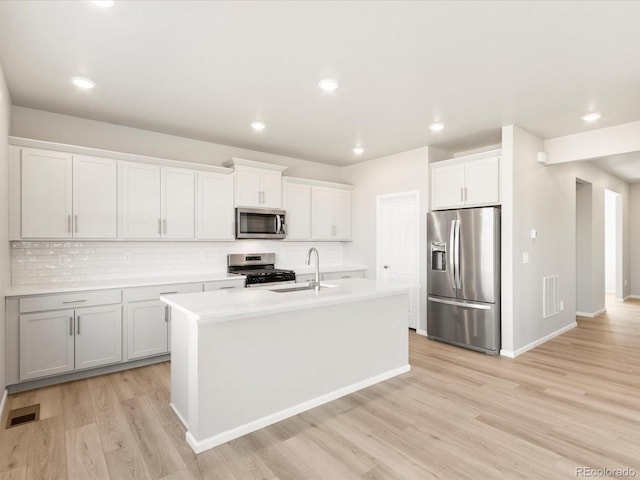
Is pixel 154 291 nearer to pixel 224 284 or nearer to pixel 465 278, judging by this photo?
pixel 224 284

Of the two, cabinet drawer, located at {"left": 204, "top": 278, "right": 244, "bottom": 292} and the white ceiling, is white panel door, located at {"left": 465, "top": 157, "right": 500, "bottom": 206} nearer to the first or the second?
the white ceiling

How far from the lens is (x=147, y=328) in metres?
3.85

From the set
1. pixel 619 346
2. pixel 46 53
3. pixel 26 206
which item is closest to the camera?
pixel 46 53

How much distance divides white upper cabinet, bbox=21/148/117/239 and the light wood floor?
150 cm

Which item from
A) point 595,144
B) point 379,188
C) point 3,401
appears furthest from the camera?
point 379,188

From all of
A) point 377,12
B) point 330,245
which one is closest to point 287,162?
point 330,245

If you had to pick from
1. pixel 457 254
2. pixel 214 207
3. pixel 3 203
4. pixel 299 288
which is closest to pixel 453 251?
pixel 457 254

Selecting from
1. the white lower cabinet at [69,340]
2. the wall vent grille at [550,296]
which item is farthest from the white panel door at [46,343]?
the wall vent grille at [550,296]

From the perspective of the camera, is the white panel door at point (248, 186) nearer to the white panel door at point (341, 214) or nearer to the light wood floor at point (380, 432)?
the white panel door at point (341, 214)

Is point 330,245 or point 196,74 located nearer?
point 196,74

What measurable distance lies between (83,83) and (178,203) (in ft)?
5.28

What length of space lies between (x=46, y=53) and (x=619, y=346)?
661cm

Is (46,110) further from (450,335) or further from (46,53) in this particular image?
(450,335)

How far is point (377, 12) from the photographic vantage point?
83.4 inches
